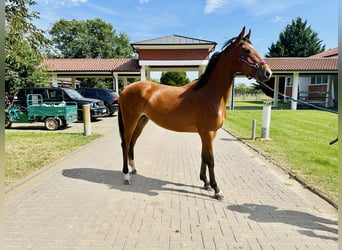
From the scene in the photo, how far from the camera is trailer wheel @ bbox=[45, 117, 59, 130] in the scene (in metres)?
10.6

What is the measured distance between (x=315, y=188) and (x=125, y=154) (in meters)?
3.48

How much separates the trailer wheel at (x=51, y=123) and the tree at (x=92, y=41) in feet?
123

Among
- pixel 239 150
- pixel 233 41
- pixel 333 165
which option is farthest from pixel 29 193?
pixel 333 165

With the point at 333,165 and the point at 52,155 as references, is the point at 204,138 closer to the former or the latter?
the point at 333,165

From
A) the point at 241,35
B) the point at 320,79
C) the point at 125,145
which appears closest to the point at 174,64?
the point at 125,145

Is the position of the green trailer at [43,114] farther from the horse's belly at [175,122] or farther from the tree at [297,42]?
the tree at [297,42]

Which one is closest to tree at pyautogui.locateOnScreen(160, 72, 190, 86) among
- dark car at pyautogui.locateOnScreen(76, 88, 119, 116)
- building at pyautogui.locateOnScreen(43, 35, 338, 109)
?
building at pyautogui.locateOnScreen(43, 35, 338, 109)

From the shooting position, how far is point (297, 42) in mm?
40094

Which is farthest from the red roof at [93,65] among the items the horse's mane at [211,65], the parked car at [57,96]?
the horse's mane at [211,65]

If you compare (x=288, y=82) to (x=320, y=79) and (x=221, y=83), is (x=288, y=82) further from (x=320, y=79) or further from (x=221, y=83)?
(x=221, y=83)

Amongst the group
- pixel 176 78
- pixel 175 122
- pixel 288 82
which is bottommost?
pixel 175 122

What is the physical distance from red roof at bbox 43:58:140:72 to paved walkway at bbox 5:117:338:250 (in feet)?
58.9

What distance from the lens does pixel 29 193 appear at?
3797 millimetres

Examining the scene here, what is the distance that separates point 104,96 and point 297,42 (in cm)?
3824
